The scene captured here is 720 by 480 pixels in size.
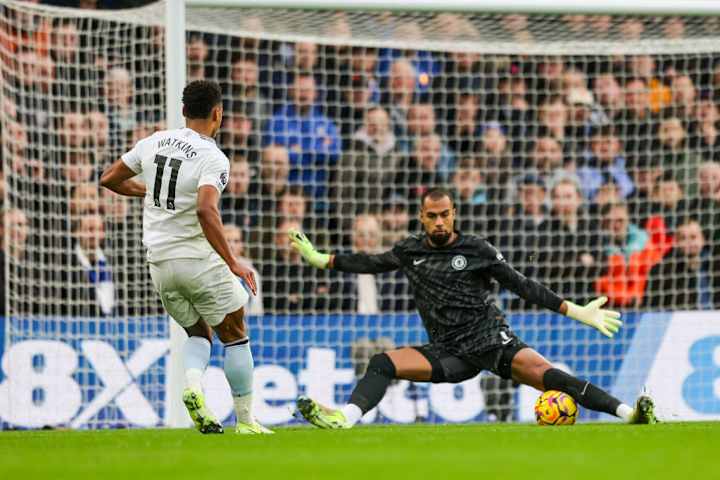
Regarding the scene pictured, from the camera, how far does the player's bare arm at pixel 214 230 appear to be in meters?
7.31

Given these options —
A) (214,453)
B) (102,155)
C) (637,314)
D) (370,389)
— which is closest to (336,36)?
(102,155)

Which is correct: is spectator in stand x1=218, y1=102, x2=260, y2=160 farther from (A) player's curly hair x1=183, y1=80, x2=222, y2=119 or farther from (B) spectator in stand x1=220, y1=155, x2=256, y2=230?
(A) player's curly hair x1=183, y1=80, x2=222, y2=119

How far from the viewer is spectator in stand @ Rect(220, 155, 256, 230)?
12312 mm

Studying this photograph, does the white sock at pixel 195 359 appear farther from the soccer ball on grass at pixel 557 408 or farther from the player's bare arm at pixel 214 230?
the soccer ball on grass at pixel 557 408

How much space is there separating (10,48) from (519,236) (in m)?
4.81

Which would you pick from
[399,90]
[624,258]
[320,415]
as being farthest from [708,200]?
[320,415]

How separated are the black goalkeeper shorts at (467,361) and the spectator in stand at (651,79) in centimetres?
535

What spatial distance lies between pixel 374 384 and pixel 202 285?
1471 mm

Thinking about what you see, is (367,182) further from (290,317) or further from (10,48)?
(10,48)

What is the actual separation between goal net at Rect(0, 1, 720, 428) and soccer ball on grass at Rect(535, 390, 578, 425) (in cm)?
334

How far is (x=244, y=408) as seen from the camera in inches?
306

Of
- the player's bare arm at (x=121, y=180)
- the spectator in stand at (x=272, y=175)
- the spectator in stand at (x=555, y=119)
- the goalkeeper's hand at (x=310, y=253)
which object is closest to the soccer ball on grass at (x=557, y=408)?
the goalkeeper's hand at (x=310, y=253)

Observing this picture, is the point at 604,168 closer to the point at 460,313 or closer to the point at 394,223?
the point at 394,223

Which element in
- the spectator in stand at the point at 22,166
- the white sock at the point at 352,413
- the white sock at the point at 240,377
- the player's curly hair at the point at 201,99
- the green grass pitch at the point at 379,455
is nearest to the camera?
the green grass pitch at the point at 379,455
